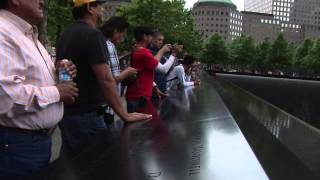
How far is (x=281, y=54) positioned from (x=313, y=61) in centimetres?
520

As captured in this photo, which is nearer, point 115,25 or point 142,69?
point 115,25

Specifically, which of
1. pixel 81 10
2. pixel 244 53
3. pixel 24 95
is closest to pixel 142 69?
pixel 81 10

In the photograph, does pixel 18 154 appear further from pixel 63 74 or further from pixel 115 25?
pixel 115 25

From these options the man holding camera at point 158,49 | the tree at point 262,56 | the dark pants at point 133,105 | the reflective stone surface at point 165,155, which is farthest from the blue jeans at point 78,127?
the tree at point 262,56

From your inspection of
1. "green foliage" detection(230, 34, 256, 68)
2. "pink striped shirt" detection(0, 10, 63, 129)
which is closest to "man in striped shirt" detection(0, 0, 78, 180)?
"pink striped shirt" detection(0, 10, 63, 129)

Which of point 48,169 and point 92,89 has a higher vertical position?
point 92,89

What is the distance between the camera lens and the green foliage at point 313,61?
6906cm

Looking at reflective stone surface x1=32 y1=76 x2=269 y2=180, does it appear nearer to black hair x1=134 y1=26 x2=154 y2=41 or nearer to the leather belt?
the leather belt

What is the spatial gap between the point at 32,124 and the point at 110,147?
1.60 feet

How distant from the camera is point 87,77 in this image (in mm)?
3289

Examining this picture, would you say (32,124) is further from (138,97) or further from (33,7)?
(138,97)

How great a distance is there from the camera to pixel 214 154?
7.82 feet

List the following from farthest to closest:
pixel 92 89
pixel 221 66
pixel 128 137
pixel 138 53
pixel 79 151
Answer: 1. pixel 221 66
2. pixel 138 53
3. pixel 92 89
4. pixel 128 137
5. pixel 79 151

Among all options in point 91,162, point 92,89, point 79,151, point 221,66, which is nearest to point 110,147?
point 79,151
